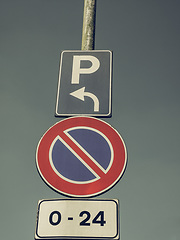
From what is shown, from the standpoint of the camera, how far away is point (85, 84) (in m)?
2.38

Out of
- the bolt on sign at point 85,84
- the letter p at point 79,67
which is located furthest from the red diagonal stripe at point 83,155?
the letter p at point 79,67

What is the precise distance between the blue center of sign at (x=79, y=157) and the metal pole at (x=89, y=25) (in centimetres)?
79

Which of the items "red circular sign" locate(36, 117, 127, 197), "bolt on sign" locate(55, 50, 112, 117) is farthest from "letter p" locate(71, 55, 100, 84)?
"red circular sign" locate(36, 117, 127, 197)

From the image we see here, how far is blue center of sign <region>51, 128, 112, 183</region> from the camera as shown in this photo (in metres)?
1.91

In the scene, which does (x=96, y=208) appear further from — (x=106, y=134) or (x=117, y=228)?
(x=106, y=134)

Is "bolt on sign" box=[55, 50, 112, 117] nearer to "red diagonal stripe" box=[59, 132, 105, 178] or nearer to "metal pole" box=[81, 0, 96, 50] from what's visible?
"metal pole" box=[81, 0, 96, 50]

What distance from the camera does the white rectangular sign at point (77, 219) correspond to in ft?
5.71

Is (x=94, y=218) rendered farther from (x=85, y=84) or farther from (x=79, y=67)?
(x=79, y=67)

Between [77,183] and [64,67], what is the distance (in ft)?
3.10

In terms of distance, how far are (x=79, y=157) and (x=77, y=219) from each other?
354 millimetres

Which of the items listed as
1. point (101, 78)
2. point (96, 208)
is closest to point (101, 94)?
point (101, 78)

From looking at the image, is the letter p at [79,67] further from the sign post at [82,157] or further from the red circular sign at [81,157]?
the red circular sign at [81,157]

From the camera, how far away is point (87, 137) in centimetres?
205

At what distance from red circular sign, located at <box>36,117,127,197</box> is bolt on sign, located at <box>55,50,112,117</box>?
0.18 m
